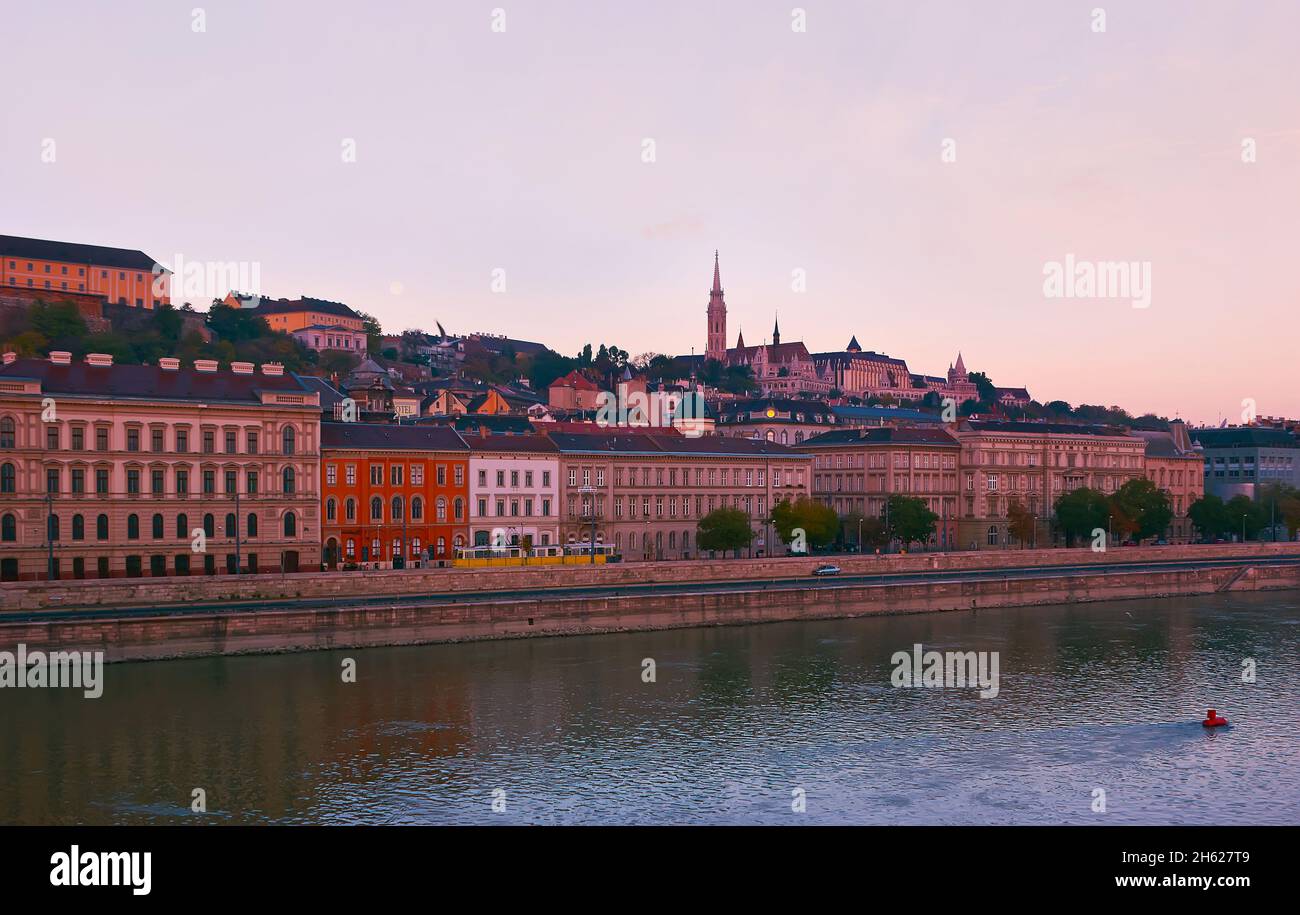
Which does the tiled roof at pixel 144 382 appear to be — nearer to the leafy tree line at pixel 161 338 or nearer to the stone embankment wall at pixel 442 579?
the stone embankment wall at pixel 442 579

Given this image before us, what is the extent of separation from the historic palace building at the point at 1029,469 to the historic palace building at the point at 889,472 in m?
1.34

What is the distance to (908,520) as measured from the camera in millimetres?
84000

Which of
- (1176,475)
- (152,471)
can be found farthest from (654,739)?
(1176,475)

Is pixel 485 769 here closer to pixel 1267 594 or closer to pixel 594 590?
pixel 594 590

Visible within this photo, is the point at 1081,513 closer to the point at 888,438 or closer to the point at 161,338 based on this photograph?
the point at 888,438

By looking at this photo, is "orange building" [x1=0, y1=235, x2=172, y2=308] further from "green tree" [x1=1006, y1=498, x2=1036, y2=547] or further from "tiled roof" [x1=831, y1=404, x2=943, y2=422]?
"green tree" [x1=1006, y1=498, x2=1036, y2=547]

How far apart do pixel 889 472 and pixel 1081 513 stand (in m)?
14.1

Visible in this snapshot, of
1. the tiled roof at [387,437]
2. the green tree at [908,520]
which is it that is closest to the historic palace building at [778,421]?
the green tree at [908,520]

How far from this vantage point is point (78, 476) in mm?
54188

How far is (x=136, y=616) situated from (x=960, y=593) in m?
37.5

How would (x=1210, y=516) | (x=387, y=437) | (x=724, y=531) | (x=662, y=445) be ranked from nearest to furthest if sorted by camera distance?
1. (x=387, y=437)
2. (x=724, y=531)
3. (x=662, y=445)
4. (x=1210, y=516)

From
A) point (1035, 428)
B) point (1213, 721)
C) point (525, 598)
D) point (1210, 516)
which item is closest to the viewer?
point (1213, 721)

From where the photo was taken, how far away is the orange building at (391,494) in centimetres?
6294

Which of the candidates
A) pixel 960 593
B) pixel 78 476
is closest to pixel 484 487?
pixel 78 476
